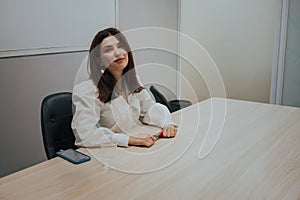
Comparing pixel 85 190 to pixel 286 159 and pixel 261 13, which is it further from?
pixel 261 13

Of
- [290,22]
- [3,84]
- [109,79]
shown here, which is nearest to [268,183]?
[109,79]

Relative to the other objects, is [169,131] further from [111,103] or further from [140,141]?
[111,103]

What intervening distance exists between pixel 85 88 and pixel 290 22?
2321 millimetres

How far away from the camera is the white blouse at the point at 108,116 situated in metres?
1.38

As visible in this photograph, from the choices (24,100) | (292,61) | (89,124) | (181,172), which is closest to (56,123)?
(89,124)

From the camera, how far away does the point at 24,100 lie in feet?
7.67

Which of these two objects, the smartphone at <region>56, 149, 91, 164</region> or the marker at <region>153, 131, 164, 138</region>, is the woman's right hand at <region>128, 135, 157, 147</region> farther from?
the smartphone at <region>56, 149, 91, 164</region>

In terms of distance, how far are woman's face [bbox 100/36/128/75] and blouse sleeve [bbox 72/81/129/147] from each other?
0.15 meters

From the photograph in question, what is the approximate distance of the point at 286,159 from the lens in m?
1.24

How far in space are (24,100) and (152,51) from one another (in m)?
1.73

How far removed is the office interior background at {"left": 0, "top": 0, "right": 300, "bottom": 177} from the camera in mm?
2258

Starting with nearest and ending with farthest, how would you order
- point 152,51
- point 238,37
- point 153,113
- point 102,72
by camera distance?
1. point 102,72
2. point 153,113
3. point 238,37
4. point 152,51

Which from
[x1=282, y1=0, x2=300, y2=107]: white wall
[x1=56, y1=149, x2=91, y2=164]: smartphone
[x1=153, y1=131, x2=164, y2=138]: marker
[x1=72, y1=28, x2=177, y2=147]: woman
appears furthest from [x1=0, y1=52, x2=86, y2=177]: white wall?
[x1=282, y1=0, x2=300, y2=107]: white wall

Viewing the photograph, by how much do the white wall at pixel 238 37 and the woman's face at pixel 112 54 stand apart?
2119 millimetres
